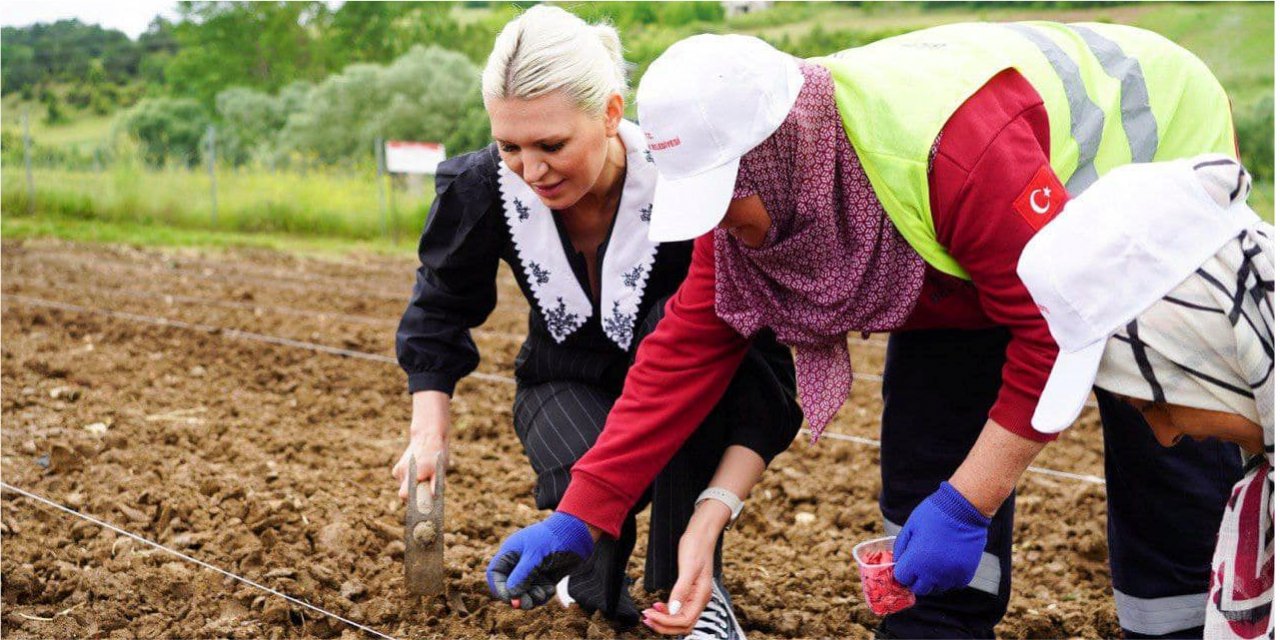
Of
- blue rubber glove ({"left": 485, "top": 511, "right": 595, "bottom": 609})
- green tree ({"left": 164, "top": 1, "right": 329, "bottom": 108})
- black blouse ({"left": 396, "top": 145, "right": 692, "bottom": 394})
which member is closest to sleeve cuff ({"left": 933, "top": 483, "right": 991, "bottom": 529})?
blue rubber glove ({"left": 485, "top": 511, "right": 595, "bottom": 609})

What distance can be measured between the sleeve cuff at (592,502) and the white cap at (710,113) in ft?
1.73

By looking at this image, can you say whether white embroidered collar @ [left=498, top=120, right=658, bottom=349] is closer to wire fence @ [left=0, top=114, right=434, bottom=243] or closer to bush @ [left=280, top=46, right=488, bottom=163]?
wire fence @ [left=0, top=114, right=434, bottom=243]

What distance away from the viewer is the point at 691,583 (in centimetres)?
199

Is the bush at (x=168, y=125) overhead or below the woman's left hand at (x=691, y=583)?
below

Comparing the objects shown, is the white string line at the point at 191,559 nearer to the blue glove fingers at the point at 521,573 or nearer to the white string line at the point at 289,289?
the blue glove fingers at the point at 521,573

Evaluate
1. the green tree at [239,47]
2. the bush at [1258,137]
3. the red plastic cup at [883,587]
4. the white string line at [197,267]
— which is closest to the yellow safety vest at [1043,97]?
the red plastic cup at [883,587]

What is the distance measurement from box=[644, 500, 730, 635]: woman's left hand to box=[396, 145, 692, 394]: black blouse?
0.50 meters

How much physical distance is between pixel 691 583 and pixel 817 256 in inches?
22.6

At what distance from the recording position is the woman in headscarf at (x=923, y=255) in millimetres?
1671

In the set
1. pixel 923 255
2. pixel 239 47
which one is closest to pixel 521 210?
pixel 923 255

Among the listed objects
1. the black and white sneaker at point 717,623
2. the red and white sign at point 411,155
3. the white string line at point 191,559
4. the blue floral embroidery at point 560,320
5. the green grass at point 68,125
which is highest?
the blue floral embroidery at point 560,320

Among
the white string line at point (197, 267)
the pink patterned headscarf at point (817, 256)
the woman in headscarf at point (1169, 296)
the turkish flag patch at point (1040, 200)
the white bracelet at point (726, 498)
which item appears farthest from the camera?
the white string line at point (197, 267)

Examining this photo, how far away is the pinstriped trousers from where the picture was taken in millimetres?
2320

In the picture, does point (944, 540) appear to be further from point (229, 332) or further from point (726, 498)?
point (229, 332)
